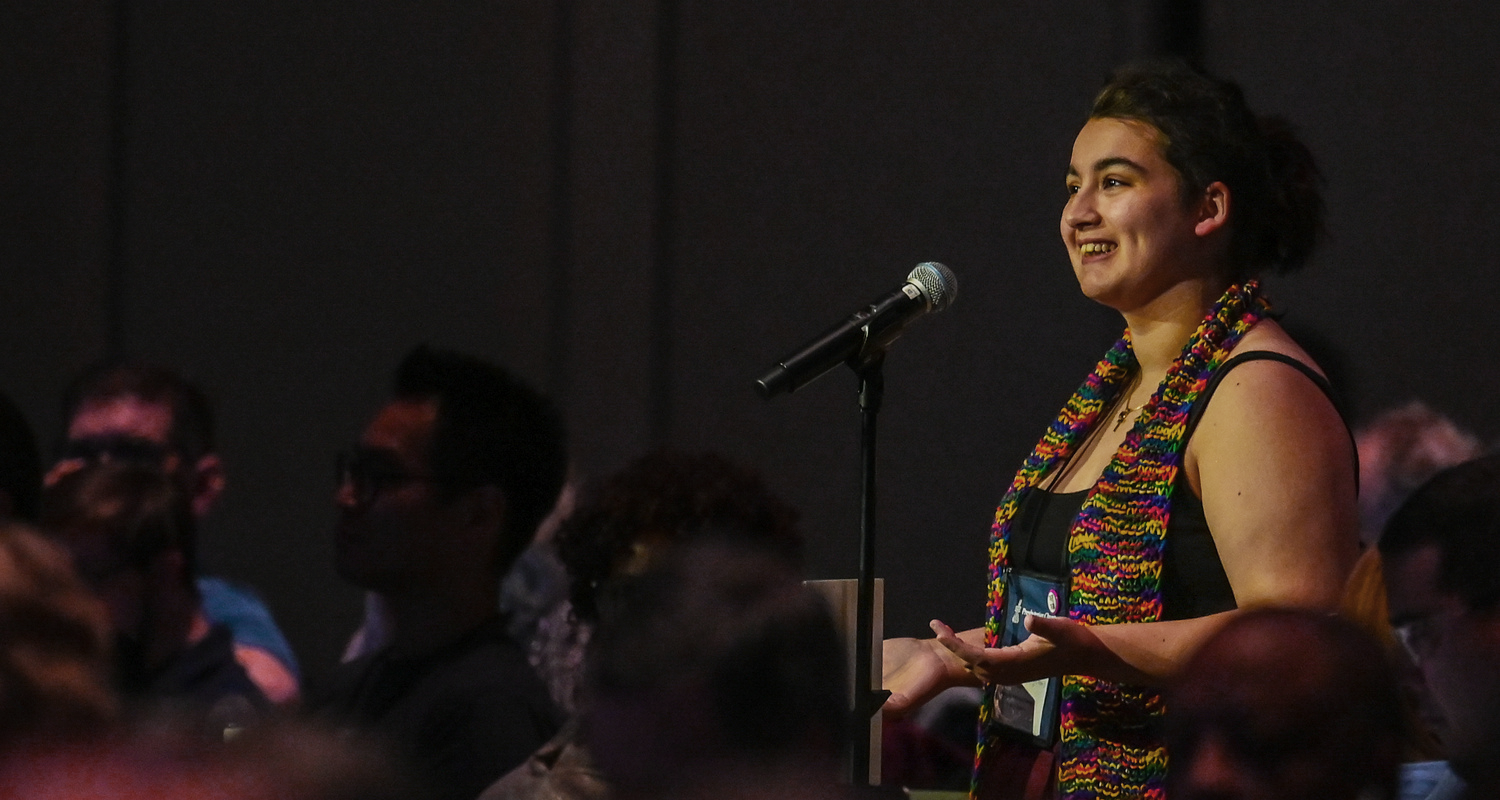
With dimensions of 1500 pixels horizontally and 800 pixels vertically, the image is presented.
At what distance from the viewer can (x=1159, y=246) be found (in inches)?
90.0

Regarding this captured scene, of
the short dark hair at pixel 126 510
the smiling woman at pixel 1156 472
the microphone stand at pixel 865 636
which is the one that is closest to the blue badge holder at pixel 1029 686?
A: the smiling woman at pixel 1156 472

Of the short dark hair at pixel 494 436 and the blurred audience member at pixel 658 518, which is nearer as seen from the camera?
the blurred audience member at pixel 658 518

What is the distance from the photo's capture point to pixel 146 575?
124 inches

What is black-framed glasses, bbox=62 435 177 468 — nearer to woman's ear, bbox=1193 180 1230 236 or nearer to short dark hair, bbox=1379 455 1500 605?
woman's ear, bbox=1193 180 1230 236

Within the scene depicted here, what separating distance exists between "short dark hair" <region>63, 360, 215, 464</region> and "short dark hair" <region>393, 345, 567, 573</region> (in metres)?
0.70

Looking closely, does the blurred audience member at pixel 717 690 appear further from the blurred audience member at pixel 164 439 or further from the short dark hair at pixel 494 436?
the blurred audience member at pixel 164 439

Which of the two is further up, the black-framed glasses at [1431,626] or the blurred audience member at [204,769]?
the blurred audience member at [204,769]

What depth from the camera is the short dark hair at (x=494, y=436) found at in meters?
3.01

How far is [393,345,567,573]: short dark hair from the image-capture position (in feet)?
9.86

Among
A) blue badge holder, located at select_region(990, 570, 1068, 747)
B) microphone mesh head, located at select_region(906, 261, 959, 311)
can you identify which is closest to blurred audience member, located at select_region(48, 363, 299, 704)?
blue badge holder, located at select_region(990, 570, 1068, 747)

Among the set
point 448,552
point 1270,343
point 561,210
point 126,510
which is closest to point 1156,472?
point 1270,343

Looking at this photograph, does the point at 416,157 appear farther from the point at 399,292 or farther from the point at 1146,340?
the point at 1146,340

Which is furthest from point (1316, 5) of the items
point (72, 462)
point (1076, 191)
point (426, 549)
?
point (72, 462)

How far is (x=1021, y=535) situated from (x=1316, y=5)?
1677 mm
